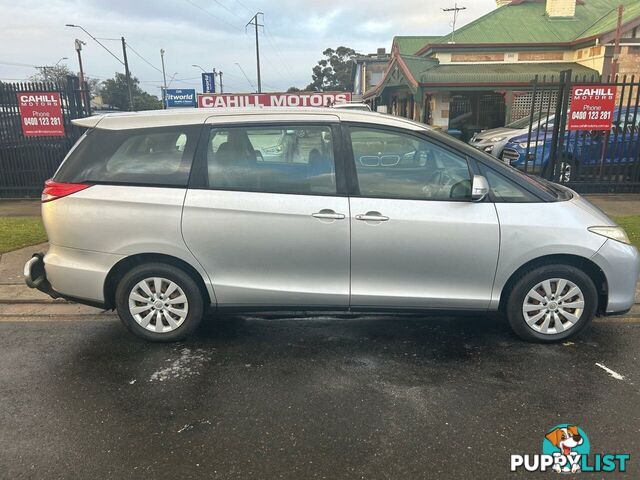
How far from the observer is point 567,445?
274 cm

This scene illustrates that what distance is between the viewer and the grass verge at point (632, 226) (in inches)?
253

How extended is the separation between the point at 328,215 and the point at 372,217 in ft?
1.04

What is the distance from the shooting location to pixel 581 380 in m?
3.39

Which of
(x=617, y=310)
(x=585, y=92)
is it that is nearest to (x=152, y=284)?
(x=617, y=310)

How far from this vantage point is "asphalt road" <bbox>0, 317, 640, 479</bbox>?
8.66 feet

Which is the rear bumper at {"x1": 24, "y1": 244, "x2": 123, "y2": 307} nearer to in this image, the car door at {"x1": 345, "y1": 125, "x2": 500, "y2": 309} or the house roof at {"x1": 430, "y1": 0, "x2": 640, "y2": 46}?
the car door at {"x1": 345, "y1": 125, "x2": 500, "y2": 309}

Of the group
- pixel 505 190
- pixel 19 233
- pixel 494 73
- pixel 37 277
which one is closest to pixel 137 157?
pixel 37 277

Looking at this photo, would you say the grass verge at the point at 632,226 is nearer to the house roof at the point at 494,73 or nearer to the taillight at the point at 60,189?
the taillight at the point at 60,189

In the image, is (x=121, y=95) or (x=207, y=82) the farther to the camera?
(x=121, y=95)

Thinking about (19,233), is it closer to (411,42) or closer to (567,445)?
(567,445)

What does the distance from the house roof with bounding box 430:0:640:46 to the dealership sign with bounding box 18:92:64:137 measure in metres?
20.4

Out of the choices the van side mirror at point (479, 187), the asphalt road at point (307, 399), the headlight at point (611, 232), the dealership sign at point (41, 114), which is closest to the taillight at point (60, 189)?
the asphalt road at point (307, 399)

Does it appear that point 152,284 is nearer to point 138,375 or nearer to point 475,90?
point 138,375

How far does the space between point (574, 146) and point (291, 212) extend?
24.7 feet
